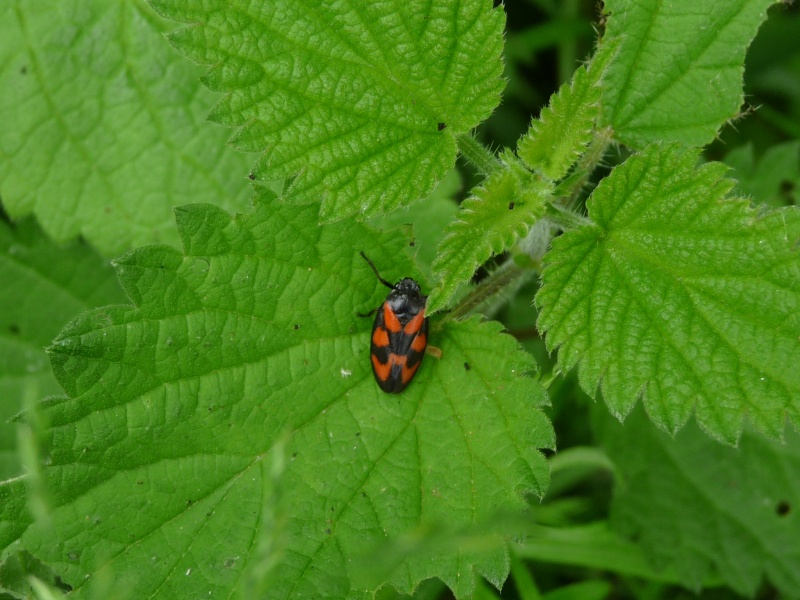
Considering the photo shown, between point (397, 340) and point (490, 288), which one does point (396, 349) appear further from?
point (490, 288)

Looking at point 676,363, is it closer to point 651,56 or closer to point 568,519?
point 651,56

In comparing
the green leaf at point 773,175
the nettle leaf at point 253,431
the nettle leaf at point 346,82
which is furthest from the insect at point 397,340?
the green leaf at point 773,175

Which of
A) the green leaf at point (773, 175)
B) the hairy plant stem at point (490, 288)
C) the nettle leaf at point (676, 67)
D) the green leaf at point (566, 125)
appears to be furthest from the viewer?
the green leaf at point (773, 175)

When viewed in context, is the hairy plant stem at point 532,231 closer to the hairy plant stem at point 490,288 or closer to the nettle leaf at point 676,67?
the hairy plant stem at point 490,288

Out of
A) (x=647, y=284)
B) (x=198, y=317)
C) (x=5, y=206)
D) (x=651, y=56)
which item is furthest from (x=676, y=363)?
(x=5, y=206)

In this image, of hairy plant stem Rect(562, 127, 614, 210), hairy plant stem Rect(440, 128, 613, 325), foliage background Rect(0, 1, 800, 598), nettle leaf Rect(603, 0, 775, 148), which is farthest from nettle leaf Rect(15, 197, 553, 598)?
nettle leaf Rect(603, 0, 775, 148)
